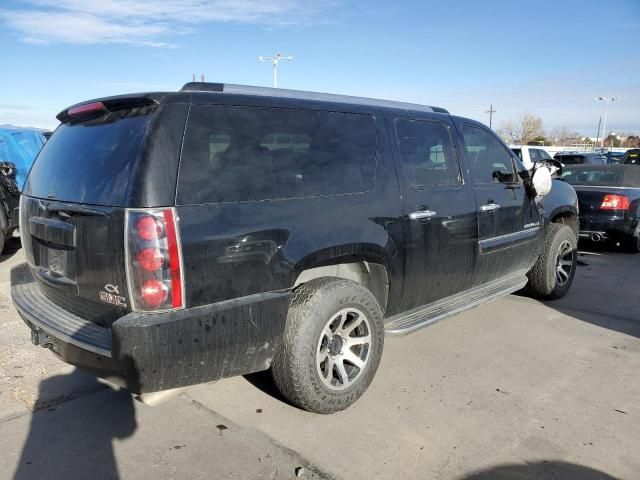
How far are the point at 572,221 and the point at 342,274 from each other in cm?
377

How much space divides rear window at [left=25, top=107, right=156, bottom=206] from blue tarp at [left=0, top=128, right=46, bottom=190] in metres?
8.04

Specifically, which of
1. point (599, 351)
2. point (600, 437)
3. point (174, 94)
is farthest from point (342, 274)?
point (599, 351)

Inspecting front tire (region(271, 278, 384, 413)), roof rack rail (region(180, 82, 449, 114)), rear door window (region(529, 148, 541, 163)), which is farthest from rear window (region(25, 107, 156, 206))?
rear door window (region(529, 148, 541, 163))

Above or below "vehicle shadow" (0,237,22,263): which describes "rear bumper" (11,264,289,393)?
above

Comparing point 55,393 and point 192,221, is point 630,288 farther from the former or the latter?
point 55,393

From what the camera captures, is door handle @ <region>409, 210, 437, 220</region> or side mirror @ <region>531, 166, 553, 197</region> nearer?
door handle @ <region>409, 210, 437, 220</region>

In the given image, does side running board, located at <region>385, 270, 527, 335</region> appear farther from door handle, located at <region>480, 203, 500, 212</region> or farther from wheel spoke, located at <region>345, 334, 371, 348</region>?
door handle, located at <region>480, 203, 500, 212</region>

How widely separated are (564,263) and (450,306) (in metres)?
2.40

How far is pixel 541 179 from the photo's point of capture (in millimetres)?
4816

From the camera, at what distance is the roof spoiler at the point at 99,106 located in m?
2.66

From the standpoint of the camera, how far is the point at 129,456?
9.22ft

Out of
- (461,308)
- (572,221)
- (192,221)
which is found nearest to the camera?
(192,221)

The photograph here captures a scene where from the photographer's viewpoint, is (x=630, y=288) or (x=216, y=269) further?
(x=630, y=288)

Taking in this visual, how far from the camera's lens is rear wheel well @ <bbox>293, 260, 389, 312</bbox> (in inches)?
135
